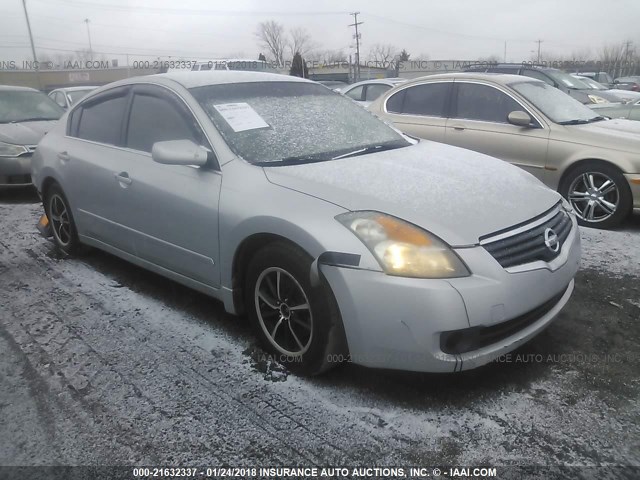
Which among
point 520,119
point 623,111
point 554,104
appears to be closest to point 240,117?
point 520,119

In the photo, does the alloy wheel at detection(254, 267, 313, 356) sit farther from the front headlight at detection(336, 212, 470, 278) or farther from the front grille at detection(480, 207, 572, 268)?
the front grille at detection(480, 207, 572, 268)

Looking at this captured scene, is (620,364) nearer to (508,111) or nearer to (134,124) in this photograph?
(134,124)

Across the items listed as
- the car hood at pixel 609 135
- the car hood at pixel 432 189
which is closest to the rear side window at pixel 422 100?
the car hood at pixel 609 135

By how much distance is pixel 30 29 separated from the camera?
37906 mm

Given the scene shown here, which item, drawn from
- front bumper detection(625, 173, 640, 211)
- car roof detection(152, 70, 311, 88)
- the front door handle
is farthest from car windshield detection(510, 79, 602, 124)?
the front door handle

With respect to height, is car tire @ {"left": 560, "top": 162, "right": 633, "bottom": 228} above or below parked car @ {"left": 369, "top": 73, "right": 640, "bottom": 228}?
below

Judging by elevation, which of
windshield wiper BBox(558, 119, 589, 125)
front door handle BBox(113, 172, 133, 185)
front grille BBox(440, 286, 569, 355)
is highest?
front door handle BBox(113, 172, 133, 185)

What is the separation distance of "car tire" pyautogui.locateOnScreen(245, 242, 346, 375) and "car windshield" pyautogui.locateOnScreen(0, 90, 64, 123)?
6.83 metres

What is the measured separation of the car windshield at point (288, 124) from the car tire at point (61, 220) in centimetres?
186

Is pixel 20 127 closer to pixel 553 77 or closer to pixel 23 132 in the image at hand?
pixel 23 132

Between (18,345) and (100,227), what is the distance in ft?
3.56

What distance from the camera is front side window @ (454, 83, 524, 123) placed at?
228 inches

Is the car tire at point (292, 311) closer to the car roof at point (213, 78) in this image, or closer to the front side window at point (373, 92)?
the car roof at point (213, 78)

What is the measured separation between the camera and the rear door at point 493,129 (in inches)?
217
